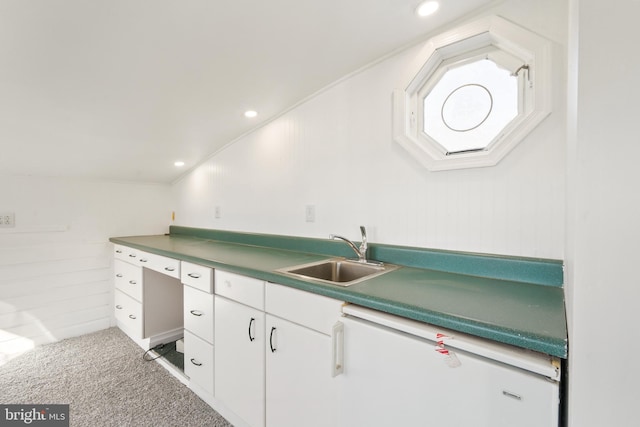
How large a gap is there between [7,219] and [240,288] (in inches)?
91.0

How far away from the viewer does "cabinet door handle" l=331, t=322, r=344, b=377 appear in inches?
39.0

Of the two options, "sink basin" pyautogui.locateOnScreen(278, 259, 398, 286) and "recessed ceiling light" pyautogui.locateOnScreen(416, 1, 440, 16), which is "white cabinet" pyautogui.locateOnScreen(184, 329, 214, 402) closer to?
"sink basin" pyautogui.locateOnScreen(278, 259, 398, 286)

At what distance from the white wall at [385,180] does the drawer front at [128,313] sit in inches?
40.6

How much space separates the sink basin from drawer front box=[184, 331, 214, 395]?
753 millimetres

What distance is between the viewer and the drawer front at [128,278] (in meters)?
2.37

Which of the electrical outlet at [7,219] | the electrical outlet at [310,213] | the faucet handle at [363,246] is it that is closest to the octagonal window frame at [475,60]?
the faucet handle at [363,246]

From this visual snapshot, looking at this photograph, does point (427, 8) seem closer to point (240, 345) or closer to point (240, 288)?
point (240, 288)

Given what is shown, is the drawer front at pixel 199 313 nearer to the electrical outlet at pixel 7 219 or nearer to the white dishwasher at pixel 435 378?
the white dishwasher at pixel 435 378

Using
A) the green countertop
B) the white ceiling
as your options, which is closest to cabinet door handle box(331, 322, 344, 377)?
the green countertop

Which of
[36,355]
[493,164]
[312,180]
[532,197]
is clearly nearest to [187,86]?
[312,180]

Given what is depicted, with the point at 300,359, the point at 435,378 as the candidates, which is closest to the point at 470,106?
the point at 435,378

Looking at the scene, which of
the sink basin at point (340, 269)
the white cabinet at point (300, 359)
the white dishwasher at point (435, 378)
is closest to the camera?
the white dishwasher at point (435, 378)

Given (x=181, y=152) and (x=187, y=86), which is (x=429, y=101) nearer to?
(x=187, y=86)

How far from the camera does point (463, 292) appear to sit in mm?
1032
